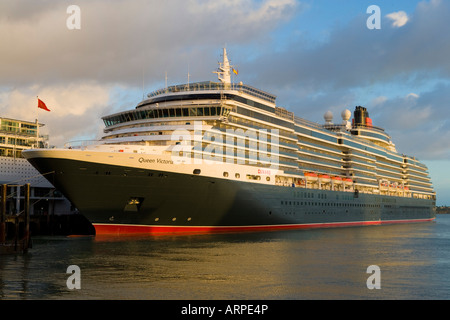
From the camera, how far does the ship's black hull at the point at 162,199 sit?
33188mm

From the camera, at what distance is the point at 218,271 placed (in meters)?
21.4

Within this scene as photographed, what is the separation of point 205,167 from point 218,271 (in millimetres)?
16233

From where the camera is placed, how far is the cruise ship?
33625 millimetres

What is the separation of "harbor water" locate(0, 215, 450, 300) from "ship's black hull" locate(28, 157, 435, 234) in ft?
8.13

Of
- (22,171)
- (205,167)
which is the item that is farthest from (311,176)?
(22,171)

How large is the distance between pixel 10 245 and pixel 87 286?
39.7 feet

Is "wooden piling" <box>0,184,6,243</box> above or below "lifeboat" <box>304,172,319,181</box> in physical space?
below

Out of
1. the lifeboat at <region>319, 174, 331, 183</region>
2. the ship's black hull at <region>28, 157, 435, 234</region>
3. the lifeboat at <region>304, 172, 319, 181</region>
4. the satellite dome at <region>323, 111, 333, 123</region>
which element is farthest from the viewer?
the satellite dome at <region>323, 111, 333, 123</region>

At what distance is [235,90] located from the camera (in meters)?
44.1

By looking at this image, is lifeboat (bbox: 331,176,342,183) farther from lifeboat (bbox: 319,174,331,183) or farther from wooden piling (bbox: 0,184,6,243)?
wooden piling (bbox: 0,184,6,243)

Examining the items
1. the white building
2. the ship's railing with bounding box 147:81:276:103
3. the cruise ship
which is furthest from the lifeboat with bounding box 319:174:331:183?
the white building

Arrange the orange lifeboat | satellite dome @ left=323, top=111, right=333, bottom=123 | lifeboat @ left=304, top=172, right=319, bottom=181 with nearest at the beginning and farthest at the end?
lifeboat @ left=304, top=172, right=319, bottom=181, the orange lifeboat, satellite dome @ left=323, top=111, right=333, bottom=123

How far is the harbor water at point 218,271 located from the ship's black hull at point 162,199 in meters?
2.48
